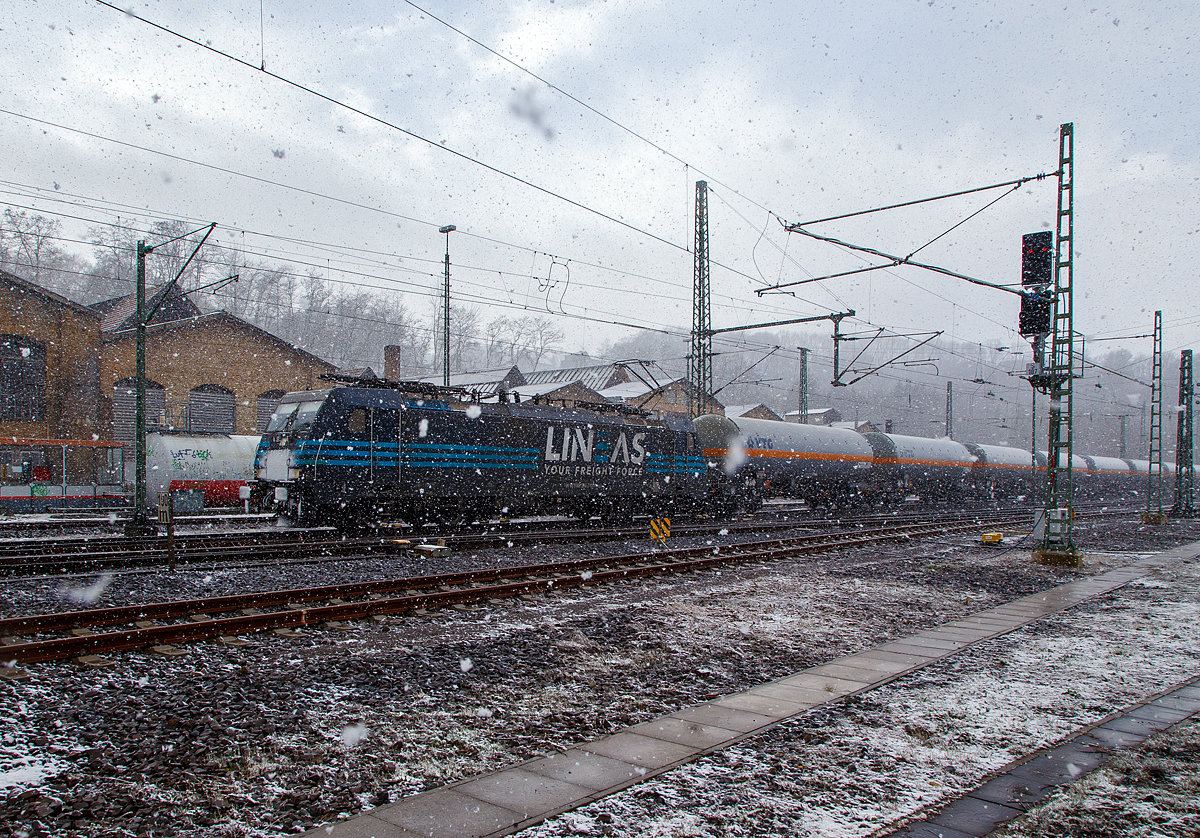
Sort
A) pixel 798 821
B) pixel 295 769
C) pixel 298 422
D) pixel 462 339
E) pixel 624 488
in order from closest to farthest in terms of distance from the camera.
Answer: pixel 798 821
pixel 295 769
pixel 298 422
pixel 624 488
pixel 462 339

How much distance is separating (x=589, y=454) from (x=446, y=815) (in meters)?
17.7

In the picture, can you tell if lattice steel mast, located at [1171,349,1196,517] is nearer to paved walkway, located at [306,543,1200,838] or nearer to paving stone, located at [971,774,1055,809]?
paved walkway, located at [306,543,1200,838]

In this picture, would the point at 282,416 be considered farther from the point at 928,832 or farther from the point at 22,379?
the point at 22,379

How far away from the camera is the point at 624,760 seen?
4.69m

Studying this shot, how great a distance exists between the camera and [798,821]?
387cm

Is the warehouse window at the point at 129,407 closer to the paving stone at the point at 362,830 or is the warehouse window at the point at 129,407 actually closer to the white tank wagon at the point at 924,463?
the white tank wagon at the point at 924,463

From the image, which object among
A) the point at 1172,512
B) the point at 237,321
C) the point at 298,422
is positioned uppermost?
the point at 237,321

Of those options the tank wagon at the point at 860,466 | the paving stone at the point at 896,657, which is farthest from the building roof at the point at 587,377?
the paving stone at the point at 896,657

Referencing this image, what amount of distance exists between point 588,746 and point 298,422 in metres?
13.5

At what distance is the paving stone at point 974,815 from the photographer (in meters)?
3.80

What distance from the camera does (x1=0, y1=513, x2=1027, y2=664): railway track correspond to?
23.4ft

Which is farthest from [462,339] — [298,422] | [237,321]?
[298,422]

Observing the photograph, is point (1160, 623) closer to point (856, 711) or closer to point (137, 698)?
point (856, 711)

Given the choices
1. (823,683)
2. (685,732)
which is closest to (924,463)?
(823,683)
